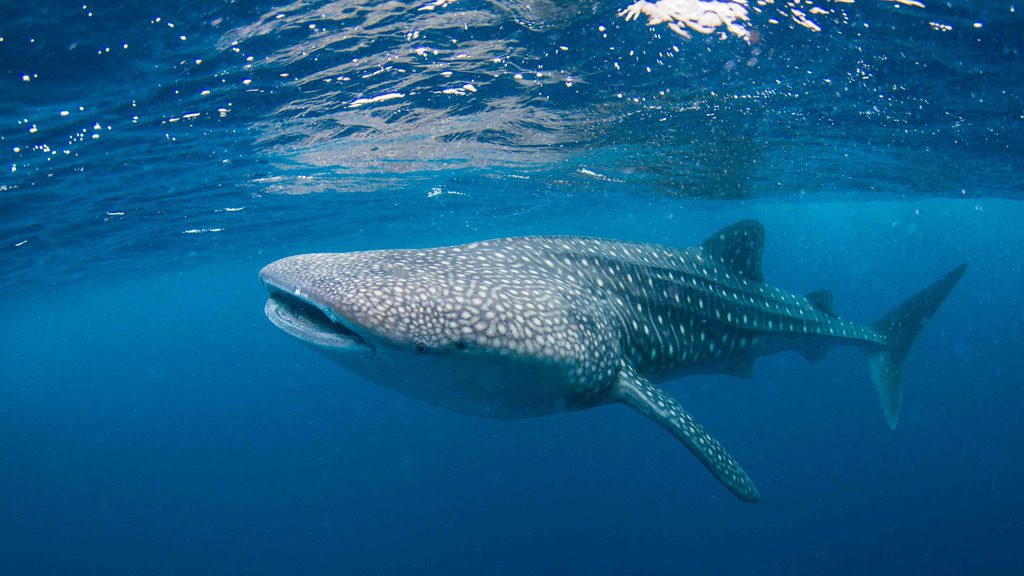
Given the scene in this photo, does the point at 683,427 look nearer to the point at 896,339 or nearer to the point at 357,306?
the point at 357,306

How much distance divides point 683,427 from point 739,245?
3389mm

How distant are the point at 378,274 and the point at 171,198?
583 inches

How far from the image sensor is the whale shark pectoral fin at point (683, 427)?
401 cm

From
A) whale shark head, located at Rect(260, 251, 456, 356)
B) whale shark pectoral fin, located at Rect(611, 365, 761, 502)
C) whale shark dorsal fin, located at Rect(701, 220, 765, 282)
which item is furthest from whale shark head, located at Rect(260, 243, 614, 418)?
whale shark dorsal fin, located at Rect(701, 220, 765, 282)

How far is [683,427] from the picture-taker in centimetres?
413

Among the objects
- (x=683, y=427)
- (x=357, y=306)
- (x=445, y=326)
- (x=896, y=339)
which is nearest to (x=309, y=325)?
(x=357, y=306)

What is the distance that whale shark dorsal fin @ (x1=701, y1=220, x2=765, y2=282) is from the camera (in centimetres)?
660

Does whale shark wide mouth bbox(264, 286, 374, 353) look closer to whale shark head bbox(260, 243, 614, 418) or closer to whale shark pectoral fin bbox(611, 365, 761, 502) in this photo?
whale shark head bbox(260, 243, 614, 418)

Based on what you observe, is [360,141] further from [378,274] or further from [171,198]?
[378,274]

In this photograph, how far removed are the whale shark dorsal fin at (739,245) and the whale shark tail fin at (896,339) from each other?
3.25m

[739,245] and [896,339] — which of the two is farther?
[896,339]

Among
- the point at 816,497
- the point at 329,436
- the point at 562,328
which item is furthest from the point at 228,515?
the point at 562,328

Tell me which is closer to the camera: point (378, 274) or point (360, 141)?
point (378, 274)

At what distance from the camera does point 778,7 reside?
22.3ft
